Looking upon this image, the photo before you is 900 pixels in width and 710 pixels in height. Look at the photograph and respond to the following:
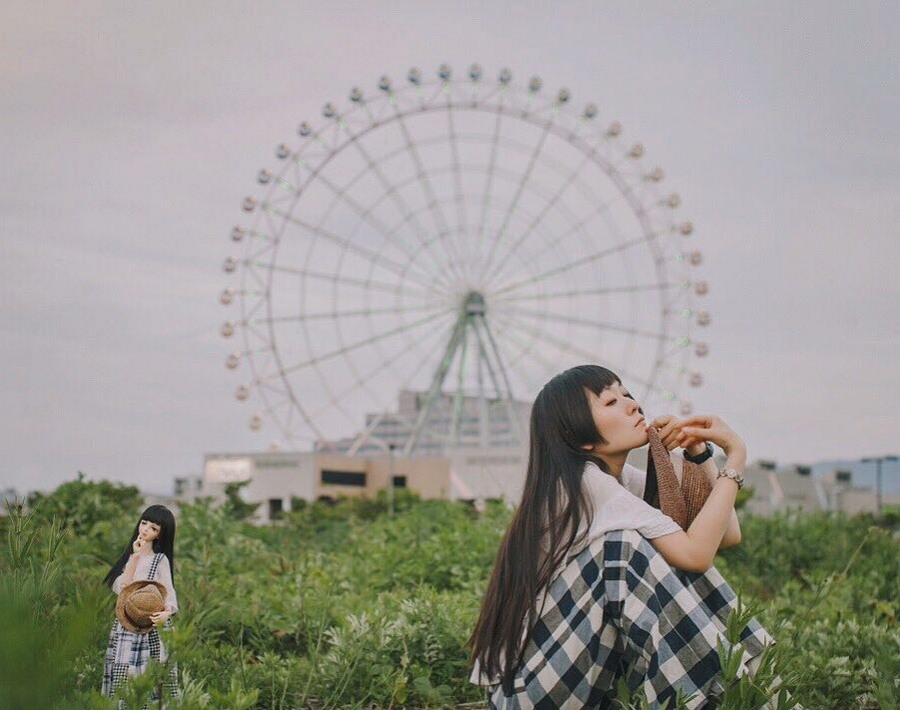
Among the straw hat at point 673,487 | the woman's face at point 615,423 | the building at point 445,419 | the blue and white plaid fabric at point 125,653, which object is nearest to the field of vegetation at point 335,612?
the blue and white plaid fabric at point 125,653

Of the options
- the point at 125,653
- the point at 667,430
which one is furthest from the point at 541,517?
the point at 125,653

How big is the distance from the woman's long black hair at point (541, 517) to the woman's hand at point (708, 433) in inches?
10.5

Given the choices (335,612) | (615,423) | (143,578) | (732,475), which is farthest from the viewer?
(335,612)

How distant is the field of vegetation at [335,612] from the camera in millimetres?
2232

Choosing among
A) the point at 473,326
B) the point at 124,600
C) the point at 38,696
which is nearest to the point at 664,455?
the point at 124,600

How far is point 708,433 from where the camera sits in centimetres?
344

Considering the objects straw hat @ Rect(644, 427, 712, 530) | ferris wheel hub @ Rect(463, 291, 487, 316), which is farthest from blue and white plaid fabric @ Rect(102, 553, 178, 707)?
ferris wheel hub @ Rect(463, 291, 487, 316)

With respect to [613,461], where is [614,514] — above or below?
below

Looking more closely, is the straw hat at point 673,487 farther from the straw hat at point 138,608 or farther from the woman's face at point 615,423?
the straw hat at point 138,608

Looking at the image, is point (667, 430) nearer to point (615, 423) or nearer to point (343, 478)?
point (615, 423)

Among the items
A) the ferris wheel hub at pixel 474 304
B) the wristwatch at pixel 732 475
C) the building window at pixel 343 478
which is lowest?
the building window at pixel 343 478

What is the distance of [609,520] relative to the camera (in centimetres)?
305

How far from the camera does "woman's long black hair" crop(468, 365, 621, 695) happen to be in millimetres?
3146

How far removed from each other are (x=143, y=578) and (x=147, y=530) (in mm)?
200
